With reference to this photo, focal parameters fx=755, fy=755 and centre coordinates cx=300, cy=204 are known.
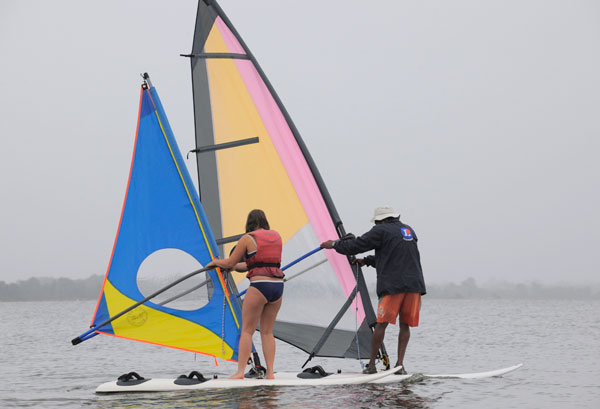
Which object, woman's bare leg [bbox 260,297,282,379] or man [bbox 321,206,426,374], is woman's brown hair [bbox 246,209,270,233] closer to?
woman's bare leg [bbox 260,297,282,379]

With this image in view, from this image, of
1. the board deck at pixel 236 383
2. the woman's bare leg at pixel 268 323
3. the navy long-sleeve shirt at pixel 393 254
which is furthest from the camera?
the navy long-sleeve shirt at pixel 393 254

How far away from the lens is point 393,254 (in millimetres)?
7527

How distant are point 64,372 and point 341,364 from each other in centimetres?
476

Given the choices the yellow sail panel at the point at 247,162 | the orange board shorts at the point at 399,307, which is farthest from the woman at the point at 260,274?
the yellow sail panel at the point at 247,162

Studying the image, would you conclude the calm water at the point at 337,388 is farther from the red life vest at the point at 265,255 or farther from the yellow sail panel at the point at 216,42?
the yellow sail panel at the point at 216,42

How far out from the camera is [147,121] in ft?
25.8

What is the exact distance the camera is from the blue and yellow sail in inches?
302

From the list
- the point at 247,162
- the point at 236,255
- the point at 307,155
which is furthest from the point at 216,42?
the point at 236,255

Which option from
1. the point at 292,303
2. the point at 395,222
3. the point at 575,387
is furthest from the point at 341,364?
the point at 395,222

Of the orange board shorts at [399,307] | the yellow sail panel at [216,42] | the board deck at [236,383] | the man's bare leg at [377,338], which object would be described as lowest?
the board deck at [236,383]

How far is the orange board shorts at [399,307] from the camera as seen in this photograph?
754 cm

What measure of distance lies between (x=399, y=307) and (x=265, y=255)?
1.56 metres

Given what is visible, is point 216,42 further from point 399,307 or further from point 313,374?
point 313,374

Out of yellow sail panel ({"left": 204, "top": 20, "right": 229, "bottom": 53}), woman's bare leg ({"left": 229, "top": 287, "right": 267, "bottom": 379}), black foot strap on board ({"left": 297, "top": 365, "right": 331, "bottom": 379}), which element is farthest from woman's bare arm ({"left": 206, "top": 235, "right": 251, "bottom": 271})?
yellow sail panel ({"left": 204, "top": 20, "right": 229, "bottom": 53})
